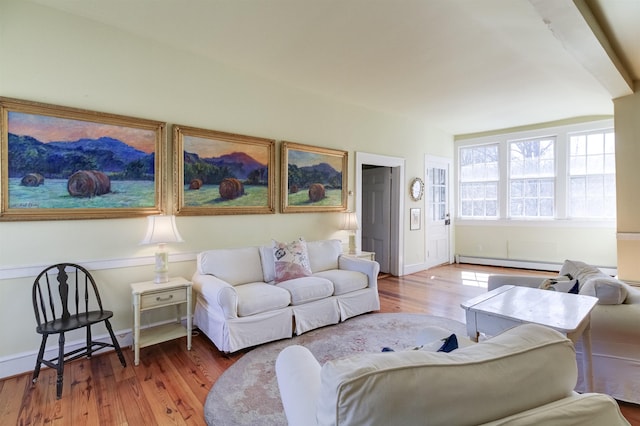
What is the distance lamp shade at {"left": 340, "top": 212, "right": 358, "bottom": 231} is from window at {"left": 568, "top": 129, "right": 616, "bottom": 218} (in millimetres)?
4375

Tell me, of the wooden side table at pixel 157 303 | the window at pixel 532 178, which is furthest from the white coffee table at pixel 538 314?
the window at pixel 532 178

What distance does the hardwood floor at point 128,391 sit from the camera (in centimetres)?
194

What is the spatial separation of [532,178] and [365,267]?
463cm

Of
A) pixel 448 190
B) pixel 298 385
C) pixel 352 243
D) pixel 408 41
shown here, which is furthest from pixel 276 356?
pixel 448 190

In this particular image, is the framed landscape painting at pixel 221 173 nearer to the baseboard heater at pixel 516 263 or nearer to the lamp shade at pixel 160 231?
the lamp shade at pixel 160 231

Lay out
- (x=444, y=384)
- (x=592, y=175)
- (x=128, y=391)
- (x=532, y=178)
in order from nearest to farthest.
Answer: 1. (x=444, y=384)
2. (x=128, y=391)
3. (x=592, y=175)
4. (x=532, y=178)

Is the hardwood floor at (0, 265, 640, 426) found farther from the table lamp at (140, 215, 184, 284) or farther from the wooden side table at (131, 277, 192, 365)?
the table lamp at (140, 215, 184, 284)

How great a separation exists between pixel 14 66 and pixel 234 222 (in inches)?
88.9

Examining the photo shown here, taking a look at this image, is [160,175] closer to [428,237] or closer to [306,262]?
[306,262]

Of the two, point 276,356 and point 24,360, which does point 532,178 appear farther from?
point 24,360

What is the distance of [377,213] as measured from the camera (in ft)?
19.7

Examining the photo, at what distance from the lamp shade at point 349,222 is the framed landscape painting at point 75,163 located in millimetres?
2484

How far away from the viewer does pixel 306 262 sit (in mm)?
3633

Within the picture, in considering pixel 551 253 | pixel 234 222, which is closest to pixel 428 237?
pixel 551 253
